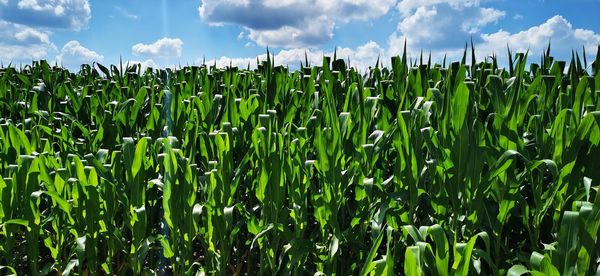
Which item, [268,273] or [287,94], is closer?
[268,273]

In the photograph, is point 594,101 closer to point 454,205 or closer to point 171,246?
point 454,205

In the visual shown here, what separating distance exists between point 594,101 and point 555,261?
1184 millimetres

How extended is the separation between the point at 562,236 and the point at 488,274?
33.1 inches

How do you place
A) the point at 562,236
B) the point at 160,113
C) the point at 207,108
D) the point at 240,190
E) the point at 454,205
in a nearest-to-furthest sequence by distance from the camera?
the point at 562,236 → the point at 454,205 → the point at 240,190 → the point at 207,108 → the point at 160,113

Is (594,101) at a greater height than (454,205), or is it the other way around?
(594,101)

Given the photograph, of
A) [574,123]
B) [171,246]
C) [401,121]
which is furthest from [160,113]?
[574,123]

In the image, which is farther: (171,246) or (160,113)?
(160,113)

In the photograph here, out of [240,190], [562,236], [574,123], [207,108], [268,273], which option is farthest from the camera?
[207,108]

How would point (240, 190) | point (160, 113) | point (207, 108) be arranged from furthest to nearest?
point (160, 113)
point (207, 108)
point (240, 190)

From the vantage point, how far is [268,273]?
253 centimetres

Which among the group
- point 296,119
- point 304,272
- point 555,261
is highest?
point 296,119

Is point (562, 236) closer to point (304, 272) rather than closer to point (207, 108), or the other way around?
point (304, 272)

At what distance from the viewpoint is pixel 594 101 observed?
2.60m

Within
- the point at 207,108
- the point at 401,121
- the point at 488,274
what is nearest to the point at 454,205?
the point at 401,121
